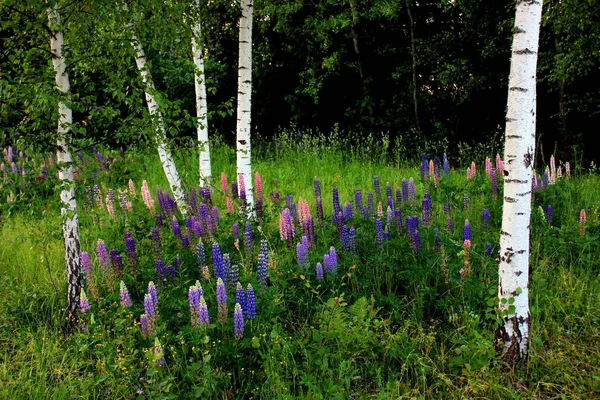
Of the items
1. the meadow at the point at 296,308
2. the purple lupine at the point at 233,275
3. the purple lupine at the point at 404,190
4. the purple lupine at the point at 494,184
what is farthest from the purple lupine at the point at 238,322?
the purple lupine at the point at 494,184

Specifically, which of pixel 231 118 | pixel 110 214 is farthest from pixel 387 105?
pixel 110 214

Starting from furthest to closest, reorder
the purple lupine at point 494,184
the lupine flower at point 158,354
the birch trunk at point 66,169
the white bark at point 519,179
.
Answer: the purple lupine at point 494,184 < the birch trunk at point 66,169 < the white bark at point 519,179 < the lupine flower at point 158,354

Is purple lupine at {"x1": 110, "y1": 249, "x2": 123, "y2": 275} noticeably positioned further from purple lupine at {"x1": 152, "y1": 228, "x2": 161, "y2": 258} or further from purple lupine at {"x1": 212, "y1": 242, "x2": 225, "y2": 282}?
purple lupine at {"x1": 212, "y1": 242, "x2": 225, "y2": 282}

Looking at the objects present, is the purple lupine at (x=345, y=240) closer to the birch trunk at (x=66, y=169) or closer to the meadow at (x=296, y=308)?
the meadow at (x=296, y=308)

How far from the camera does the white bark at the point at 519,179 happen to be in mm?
3600

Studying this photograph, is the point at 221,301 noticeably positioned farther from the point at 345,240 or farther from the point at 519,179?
the point at 519,179

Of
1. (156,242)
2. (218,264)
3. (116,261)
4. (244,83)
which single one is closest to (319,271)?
(218,264)

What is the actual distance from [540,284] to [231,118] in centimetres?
1421

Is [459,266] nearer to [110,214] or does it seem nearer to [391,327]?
[391,327]

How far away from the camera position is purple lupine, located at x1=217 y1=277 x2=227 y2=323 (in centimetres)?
380

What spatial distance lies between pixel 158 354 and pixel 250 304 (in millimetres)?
765

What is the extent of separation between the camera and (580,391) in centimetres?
361

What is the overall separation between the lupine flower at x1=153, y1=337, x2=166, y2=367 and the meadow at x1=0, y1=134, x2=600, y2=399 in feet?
0.05

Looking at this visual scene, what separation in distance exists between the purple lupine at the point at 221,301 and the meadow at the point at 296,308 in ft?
0.03
